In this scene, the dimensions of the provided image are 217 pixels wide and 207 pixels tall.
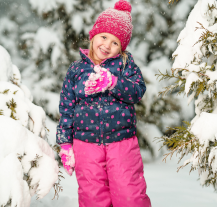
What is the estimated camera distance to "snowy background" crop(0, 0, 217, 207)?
12.8 ft

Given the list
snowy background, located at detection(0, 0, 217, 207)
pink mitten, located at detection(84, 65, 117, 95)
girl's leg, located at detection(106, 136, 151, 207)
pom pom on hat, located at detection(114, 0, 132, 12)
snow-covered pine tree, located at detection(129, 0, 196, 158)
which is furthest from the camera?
snow-covered pine tree, located at detection(129, 0, 196, 158)

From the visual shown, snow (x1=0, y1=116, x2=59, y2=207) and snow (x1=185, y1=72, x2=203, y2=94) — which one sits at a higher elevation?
snow (x1=185, y1=72, x2=203, y2=94)

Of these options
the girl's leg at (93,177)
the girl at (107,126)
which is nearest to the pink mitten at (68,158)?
the girl at (107,126)

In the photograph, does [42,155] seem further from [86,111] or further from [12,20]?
[12,20]

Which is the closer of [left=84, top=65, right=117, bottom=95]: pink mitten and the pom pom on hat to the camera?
[left=84, top=65, right=117, bottom=95]: pink mitten

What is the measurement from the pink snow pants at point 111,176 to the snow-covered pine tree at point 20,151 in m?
0.30

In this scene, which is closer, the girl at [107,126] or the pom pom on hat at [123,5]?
the girl at [107,126]

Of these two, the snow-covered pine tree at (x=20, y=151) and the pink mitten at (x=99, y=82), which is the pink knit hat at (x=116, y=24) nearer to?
the pink mitten at (x=99, y=82)

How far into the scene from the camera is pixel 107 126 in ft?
6.04

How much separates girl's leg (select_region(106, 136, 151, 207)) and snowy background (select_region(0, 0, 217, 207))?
193 cm

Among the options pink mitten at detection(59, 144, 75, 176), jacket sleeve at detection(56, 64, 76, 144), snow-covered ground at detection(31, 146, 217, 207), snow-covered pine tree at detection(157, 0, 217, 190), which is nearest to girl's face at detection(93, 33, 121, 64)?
jacket sleeve at detection(56, 64, 76, 144)

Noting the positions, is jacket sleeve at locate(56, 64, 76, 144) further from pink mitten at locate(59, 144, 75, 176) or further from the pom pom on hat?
the pom pom on hat

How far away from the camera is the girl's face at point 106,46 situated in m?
1.94

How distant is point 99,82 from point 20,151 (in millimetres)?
659
